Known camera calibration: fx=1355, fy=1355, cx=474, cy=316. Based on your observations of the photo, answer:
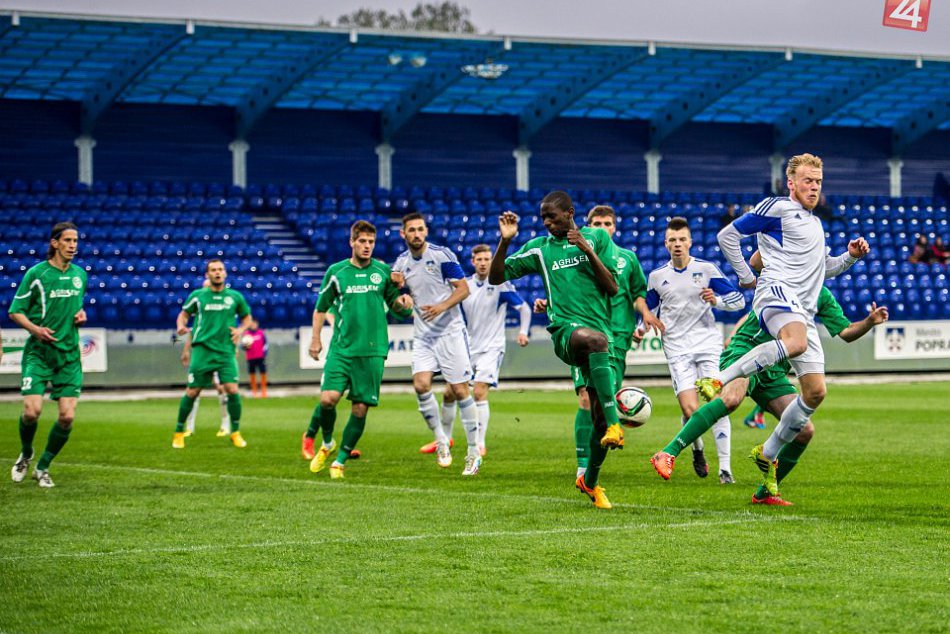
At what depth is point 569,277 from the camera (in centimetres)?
935

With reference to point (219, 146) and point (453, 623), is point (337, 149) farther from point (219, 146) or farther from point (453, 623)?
point (453, 623)

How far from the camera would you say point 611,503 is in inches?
385

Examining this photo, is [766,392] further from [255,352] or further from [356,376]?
[255,352]

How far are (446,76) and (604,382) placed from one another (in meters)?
28.6

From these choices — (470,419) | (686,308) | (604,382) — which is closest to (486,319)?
(470,419)

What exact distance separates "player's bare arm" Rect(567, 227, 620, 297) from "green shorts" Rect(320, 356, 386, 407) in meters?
3.34

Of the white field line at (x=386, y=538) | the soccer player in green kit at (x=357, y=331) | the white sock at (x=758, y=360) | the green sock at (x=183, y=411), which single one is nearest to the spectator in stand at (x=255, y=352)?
the green sock at (x=183, y=411)

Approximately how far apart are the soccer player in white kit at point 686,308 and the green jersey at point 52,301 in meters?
5.23

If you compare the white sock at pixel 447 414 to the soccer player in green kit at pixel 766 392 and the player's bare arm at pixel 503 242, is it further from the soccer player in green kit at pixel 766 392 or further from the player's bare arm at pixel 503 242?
the player's bare arm at pixel 503 242

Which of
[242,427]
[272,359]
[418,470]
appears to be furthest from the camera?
[272,359]

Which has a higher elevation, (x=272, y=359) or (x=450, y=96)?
(x=450, y=96)

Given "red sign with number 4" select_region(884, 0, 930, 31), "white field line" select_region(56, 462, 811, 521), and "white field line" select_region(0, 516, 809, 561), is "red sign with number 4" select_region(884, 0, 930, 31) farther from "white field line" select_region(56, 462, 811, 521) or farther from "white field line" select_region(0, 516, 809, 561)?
"white field line" select_region(0, 516, 809, 561)

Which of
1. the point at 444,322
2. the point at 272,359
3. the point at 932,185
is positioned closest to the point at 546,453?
the point at 444,322

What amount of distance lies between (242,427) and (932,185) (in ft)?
113
